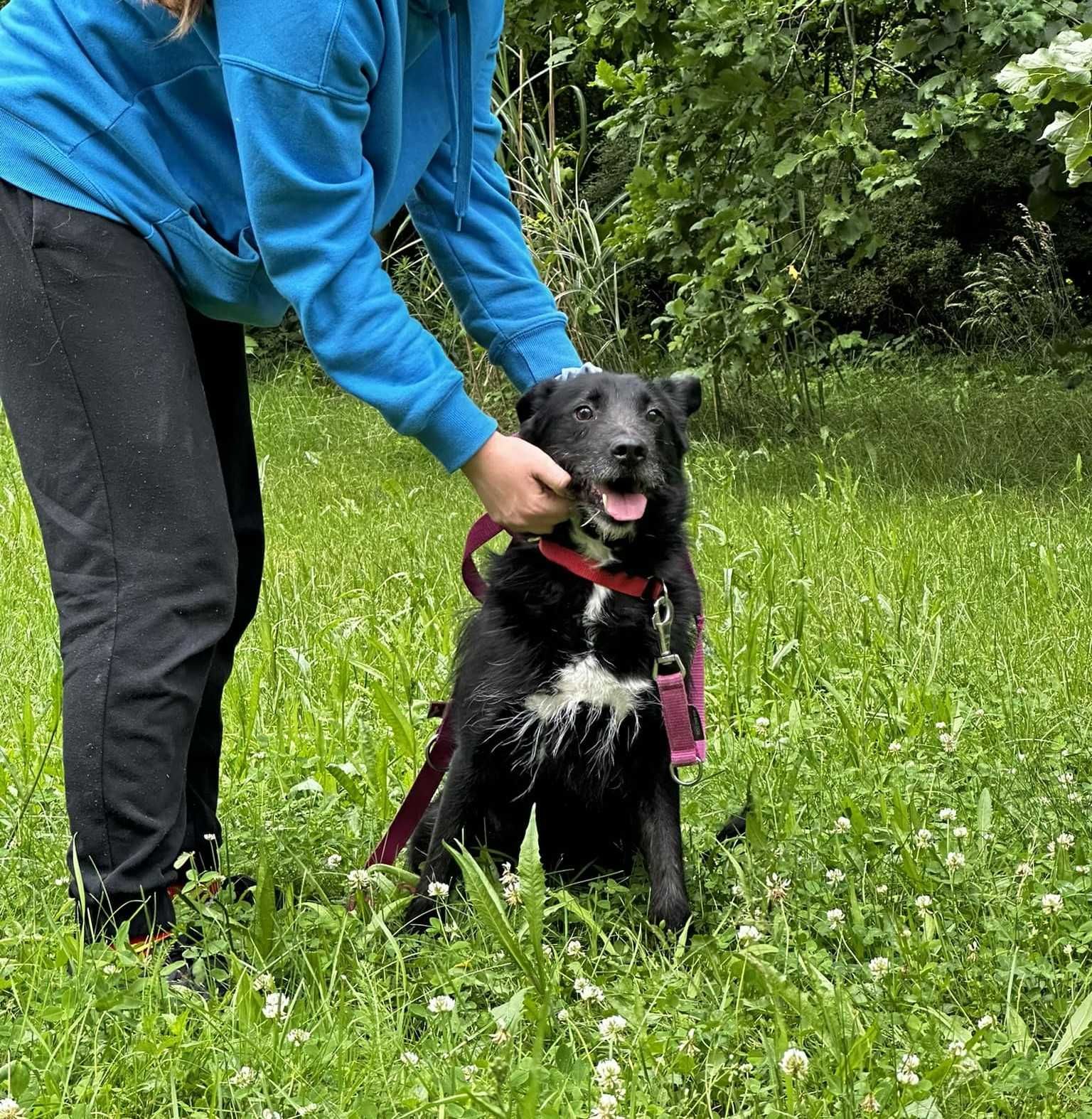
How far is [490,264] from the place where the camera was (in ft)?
8.90

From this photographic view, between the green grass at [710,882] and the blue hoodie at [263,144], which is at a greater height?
the blue hoodie at [263,144]

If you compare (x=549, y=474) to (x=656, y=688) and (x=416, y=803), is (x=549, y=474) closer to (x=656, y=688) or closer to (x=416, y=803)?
(x=656, y=688)

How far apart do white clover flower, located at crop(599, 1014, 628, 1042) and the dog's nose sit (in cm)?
114

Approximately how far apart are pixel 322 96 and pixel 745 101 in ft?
18.0

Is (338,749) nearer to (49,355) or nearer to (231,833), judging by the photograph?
(231,833)

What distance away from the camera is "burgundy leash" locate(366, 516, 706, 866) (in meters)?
2.58

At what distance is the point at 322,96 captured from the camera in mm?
1977

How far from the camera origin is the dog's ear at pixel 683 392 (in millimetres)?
3225

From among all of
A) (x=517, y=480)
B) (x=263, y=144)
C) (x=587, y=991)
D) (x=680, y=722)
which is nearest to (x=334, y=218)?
(x=263, y=144)

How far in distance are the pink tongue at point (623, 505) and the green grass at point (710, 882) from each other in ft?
2.26

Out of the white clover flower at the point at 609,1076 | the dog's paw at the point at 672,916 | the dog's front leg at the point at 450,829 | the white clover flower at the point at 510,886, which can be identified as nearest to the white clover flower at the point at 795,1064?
the white clover flower at the point at 609,1076

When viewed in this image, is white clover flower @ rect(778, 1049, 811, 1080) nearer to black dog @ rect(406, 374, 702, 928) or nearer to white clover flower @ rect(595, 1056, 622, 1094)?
white clover flower @ rect(595, 1056, 622, 1094)

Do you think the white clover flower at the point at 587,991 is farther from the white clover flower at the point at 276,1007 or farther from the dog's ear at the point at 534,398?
the dog's ear at the point at 534,398

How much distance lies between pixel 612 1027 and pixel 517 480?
2.81ft
